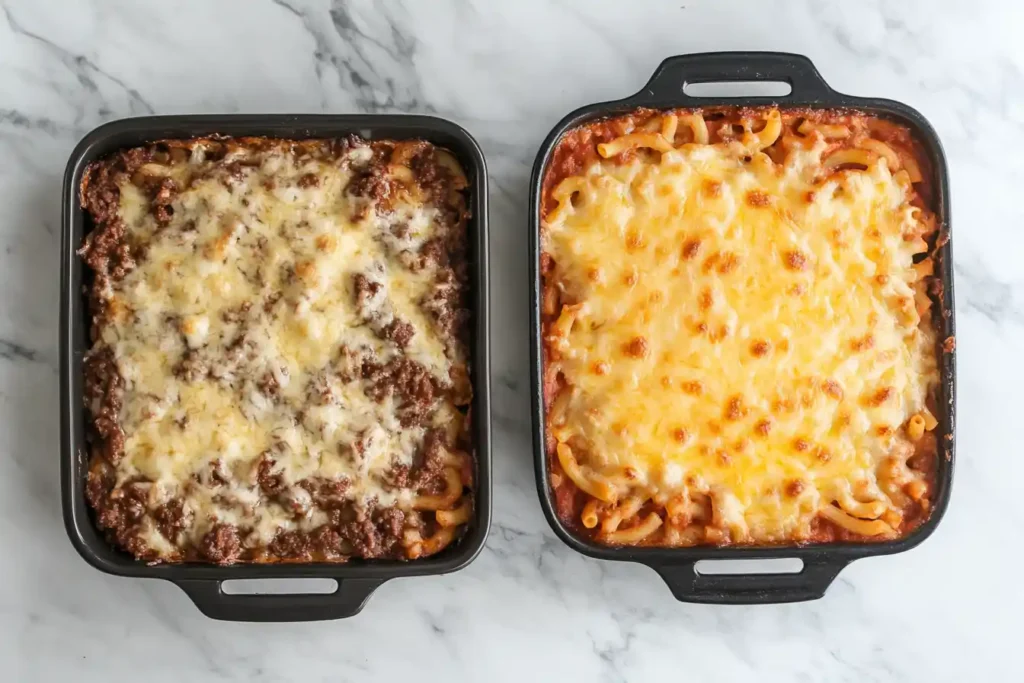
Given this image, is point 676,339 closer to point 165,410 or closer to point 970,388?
point 970,388

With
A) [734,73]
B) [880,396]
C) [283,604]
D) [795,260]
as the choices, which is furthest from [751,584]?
[734,73]

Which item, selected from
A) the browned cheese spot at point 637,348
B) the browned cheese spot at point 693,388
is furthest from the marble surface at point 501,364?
the browned cheese spot at point 693,388

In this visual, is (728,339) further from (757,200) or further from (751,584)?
(751,584)

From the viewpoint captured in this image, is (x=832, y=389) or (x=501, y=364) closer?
(x=832, y=389)

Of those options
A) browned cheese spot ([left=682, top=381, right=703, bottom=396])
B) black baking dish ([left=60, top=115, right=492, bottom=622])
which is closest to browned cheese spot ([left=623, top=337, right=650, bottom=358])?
browned cheese spot ([left=682, top=381, right=703, bottom=396])

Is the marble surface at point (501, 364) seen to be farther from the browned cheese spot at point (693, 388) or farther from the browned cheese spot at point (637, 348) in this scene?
the browned cheese spot at point (693, 388)

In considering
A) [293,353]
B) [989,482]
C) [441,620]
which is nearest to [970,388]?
[989,482]
